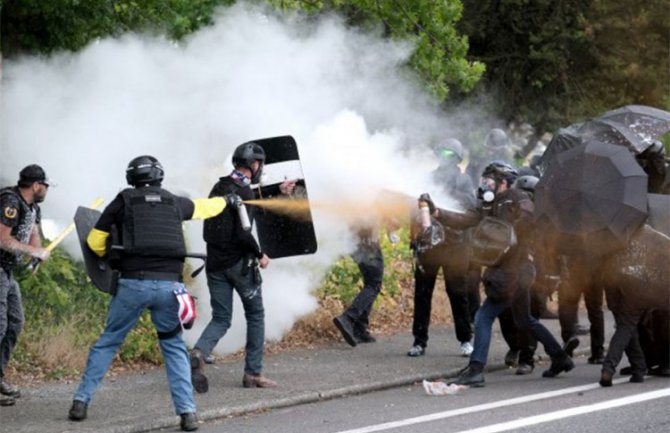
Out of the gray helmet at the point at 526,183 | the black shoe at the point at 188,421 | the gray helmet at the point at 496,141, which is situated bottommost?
the black shoe at the point at 188,421

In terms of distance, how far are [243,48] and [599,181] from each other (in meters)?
4.01

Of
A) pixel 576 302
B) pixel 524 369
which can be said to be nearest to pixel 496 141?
pixel 576 302

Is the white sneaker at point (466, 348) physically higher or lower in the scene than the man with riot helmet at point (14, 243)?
lower

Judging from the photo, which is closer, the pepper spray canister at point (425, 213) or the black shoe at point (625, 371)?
the pepper spray canister at point (425, 213)

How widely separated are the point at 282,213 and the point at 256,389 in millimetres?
1491

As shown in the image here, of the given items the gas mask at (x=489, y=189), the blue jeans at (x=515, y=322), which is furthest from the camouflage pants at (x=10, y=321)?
the gas mask at (x=489, y=189)

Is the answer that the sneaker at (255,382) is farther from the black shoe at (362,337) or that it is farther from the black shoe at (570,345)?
the black shoe at (570,345)

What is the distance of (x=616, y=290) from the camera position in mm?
10805

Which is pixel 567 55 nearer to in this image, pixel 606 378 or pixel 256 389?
pixel 606 378

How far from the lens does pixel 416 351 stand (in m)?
12.3

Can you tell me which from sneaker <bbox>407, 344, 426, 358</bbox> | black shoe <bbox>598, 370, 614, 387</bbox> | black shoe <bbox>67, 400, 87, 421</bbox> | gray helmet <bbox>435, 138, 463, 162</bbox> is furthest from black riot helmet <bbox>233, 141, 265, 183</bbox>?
black shoe <bbox>598, 370, 614, 387</bbox>

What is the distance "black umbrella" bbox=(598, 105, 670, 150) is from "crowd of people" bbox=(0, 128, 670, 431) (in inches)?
7.2

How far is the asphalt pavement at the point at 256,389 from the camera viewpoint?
9.22m

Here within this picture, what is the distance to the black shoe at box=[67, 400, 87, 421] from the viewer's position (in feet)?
29.9
